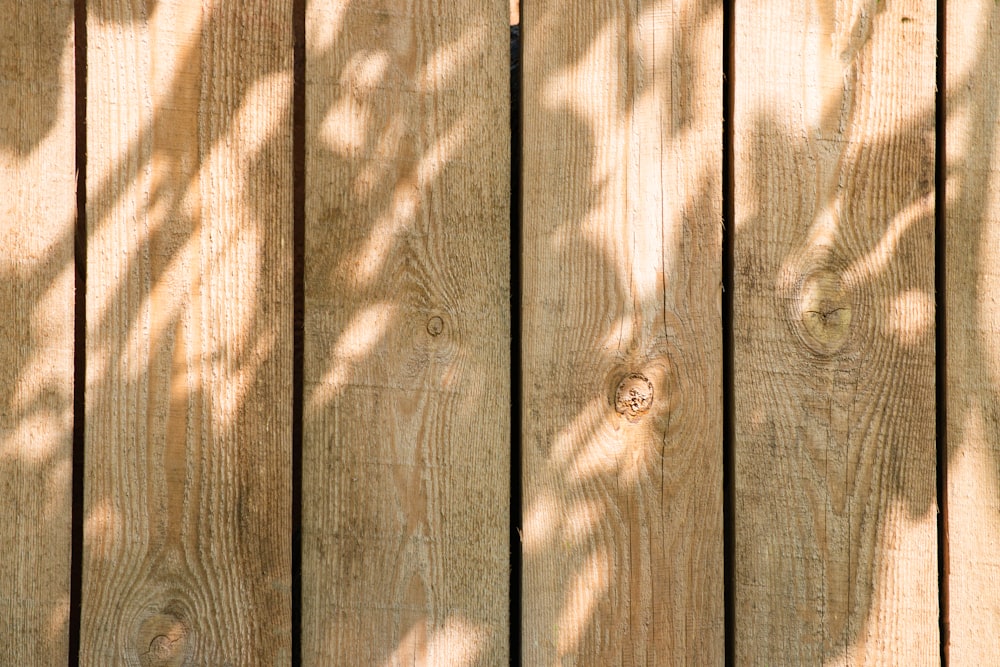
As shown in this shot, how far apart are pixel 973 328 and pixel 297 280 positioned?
151cm

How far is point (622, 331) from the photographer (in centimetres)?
193

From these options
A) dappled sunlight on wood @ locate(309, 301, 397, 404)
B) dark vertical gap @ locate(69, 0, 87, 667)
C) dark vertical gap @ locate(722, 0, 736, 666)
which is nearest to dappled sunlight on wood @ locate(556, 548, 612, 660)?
dark vertical gap @ locate(722, 0, 736, 666)

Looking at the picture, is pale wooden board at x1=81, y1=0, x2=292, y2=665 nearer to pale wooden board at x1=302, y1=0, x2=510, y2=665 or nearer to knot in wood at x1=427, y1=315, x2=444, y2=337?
pale wooden board at x1=302, y1=0, x2=510, y2=665

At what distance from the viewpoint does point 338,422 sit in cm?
186

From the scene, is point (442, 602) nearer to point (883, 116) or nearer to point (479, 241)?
point (479, 241)

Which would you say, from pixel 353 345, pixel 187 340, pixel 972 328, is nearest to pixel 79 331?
pixel 187 340

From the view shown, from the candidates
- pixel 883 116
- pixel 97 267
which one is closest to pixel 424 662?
pixel 97 267

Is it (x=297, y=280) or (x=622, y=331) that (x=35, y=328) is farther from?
(x=622, y=331)

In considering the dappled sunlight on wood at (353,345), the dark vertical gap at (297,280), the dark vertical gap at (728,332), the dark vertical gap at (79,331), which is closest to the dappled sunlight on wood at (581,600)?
the dark vertical gap at (728,332)

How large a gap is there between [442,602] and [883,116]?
57.1 inches

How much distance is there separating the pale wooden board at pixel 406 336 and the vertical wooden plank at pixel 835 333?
55 centimetres

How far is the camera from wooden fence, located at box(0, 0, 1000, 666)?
1824mm

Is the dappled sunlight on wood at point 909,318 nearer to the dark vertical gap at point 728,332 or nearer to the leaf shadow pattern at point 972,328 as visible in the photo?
the leaf shadow pattern at point 972,328

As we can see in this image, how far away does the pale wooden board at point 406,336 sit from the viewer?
1851 mm
